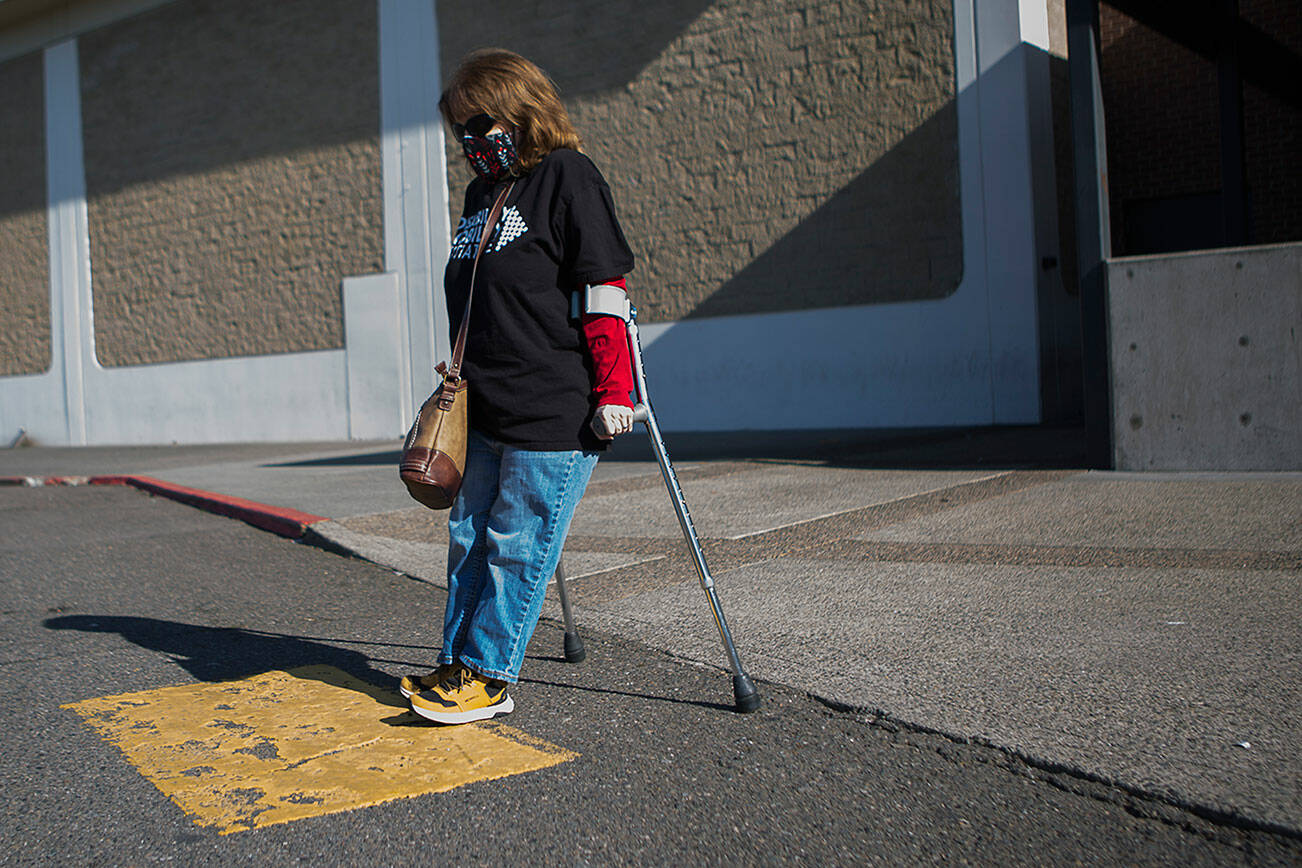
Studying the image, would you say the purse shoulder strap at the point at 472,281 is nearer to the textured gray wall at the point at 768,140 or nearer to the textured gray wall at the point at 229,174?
the textured gray wall at the point at 768,140

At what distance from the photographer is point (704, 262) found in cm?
1484

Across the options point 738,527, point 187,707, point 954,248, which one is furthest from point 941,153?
point 187,707

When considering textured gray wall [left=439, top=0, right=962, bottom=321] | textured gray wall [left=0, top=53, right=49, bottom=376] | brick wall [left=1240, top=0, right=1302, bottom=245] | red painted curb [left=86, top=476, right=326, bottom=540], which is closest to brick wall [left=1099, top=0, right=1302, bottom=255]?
brick wall [left=1240, top=0, right=1302, bottom=245]

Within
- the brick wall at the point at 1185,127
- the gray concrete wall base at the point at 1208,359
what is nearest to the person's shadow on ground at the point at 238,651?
the gray concrete wall base at the point at 1208,359

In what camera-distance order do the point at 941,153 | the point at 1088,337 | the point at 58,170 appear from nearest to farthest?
the point at 1088,337, the point at 941,153, the point at 58,170

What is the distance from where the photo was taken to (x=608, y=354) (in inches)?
123

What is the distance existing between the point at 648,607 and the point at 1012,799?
2242 millimetres

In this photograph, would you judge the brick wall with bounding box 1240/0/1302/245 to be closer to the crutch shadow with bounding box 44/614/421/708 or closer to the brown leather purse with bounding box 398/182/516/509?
the crutch shadow with bounding box 44/614/421/708

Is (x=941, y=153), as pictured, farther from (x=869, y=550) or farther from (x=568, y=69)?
(x=869, y=550)

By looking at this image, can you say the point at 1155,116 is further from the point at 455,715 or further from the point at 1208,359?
the point at 455,715

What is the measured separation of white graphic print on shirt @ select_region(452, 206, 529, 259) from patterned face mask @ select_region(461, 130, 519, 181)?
5.1 inches

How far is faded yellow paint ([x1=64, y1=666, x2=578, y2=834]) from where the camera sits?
2.79m

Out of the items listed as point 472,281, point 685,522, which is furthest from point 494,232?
point 685,522

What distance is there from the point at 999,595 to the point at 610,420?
2.25 meters
